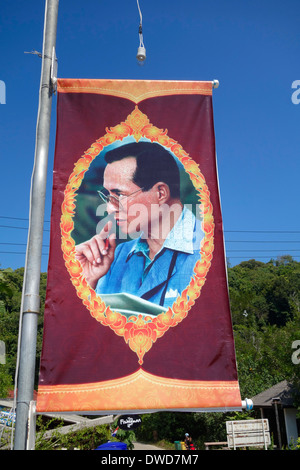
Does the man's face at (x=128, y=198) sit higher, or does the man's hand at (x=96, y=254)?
the man's face at (x=128, y=198)

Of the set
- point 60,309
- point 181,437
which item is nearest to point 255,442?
point 60,309

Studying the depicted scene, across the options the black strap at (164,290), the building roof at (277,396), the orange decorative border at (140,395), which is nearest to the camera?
the orange decorative border at (140,395)

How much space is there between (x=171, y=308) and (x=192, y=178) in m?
1.27

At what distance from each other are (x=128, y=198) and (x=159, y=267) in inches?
27.9

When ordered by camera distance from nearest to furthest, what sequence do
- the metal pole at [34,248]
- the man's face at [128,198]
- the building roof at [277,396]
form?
the metal pole at [34,248], the man's face at [128,198], the building roof at [277,396]

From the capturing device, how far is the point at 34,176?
3723mm

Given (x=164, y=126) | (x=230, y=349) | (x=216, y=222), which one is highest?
(x=164, y=126)

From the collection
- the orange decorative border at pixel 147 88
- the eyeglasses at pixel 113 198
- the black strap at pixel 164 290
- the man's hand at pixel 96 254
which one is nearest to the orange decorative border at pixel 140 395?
the black strap at pixel 164 290

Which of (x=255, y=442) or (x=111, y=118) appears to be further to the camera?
(x=255, y=442)

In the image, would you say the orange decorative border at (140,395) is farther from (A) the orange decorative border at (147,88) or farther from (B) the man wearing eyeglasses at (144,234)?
(A) the orange decorative border at (147,88)

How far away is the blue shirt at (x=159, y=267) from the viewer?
3838 millimetres

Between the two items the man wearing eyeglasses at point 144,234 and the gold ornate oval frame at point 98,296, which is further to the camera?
the man wearing eyeglasses at point 144,234

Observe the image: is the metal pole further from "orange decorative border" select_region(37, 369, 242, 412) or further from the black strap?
the black strap
